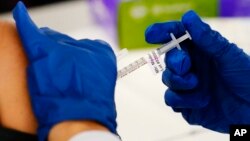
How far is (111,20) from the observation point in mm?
1851

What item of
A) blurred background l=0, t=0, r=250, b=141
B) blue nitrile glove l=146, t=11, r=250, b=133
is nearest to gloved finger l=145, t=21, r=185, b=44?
blue nitrile glove l=146, t=11, r=250, b=133

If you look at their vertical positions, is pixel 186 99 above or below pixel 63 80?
below

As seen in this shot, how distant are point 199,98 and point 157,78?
54 centimetres

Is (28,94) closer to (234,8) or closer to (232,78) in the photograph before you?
(232,78)

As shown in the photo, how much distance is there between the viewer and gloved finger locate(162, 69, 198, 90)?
99 centimetres

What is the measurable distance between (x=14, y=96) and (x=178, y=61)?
1.25ft

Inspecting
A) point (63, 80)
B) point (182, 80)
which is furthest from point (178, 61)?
point (63, 80)

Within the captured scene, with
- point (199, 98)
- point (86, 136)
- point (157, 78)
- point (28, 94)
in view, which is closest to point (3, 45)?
point (28, 94)

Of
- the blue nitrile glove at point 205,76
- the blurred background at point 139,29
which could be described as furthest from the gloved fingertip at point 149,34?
the blurred background at point 139,29

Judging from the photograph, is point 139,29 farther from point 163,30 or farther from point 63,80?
point 63,80

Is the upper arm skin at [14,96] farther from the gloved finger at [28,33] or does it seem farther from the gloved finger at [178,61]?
the gloved finger at [178,61]

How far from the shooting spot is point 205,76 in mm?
1099

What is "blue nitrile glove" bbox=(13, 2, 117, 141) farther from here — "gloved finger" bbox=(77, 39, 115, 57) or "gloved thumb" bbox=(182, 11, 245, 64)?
"gloved thumb" bbox=(182, 11, 245, 64)

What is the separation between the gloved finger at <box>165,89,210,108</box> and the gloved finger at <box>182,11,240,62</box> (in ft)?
0.42
